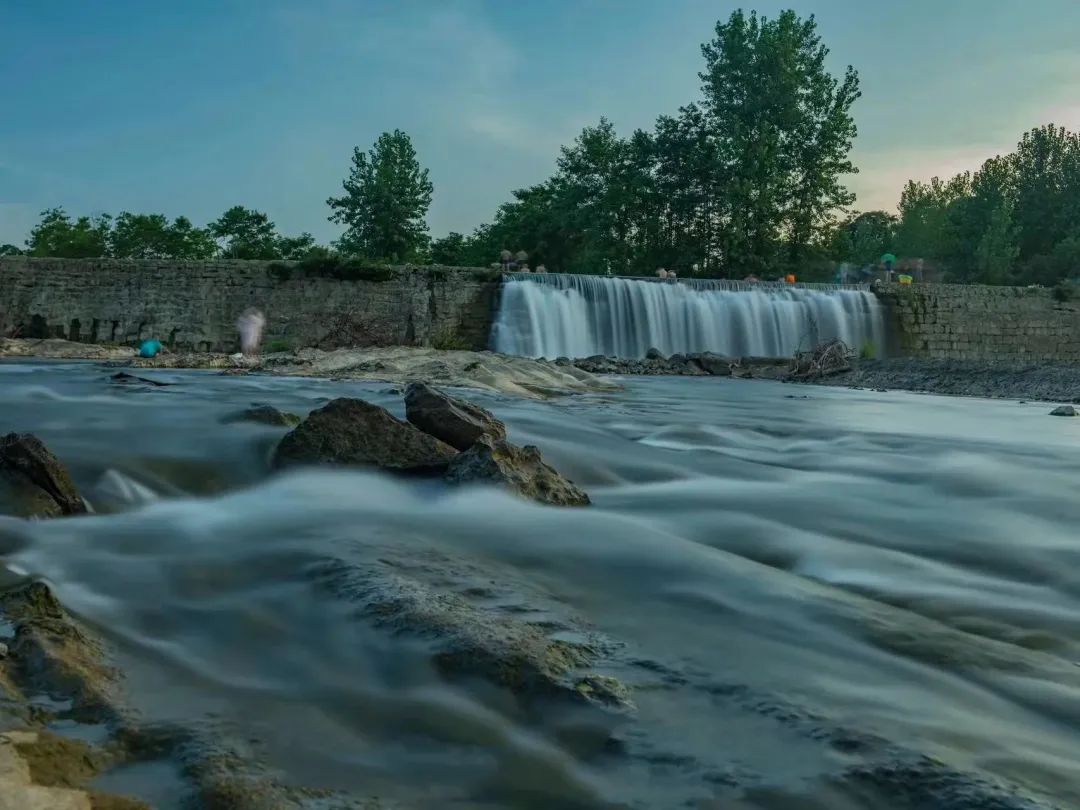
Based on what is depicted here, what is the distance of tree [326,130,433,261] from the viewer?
48.6 meters

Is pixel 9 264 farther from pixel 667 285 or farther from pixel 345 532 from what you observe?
pixel 345 532

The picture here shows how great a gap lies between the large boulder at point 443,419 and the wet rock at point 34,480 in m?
1.88

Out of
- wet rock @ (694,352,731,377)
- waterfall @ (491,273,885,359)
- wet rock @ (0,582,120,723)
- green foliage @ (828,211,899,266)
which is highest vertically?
green foliage @ (828,211,899,266)

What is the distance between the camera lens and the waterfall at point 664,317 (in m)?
25.2

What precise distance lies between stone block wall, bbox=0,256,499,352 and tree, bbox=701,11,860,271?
20716 mm

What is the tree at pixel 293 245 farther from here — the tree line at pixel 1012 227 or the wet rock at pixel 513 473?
the wet rock at pixel 513 473

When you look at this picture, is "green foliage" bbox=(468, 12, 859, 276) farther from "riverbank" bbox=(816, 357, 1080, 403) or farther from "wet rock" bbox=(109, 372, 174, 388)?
"wet rock" bbox=(109, 372, 174, 388)

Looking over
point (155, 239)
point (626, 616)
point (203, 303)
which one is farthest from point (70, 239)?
point (626, 616)

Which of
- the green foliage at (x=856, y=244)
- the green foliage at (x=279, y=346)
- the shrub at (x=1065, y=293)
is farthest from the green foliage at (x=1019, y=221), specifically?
the green foliage at (x=279, y=346)

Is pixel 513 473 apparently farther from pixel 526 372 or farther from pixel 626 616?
pixel 526 372

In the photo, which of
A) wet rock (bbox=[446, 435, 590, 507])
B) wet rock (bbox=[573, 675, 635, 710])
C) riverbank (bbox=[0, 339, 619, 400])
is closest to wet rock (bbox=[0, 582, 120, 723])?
wet rock (bbox=[573, 675, 635, 710])

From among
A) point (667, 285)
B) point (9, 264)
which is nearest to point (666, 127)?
point (667, 285)

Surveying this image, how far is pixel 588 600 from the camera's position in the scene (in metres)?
3.11

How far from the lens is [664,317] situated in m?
26.5
